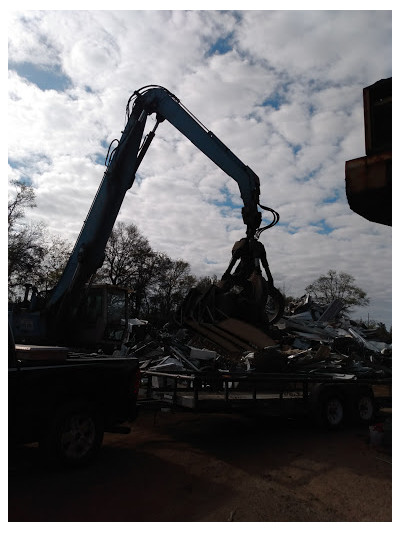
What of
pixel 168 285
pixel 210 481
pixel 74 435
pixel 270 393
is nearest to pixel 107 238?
pixel 270 393

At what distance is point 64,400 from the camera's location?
5.19 meters

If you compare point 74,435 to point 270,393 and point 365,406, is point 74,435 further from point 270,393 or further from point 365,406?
point 365,406

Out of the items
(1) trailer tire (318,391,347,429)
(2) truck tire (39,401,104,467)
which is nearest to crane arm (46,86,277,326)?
(1) trailer tire (318,391,347,429)

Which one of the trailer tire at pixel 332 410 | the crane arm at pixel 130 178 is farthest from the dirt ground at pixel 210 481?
the crane arm at pixel 130 178

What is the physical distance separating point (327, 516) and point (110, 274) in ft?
135

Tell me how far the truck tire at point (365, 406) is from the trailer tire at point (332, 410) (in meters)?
0.48

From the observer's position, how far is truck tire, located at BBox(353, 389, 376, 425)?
8.73 metres

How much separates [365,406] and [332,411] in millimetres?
1217

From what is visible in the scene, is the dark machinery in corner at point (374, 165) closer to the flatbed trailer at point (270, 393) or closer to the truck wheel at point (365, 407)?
the flatbed trailer at point (270, 393)

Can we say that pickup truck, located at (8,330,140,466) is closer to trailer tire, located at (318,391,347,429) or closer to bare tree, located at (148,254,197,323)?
trailer tire, located at (318,391,347,429)

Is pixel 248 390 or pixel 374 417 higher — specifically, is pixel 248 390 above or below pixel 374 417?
above

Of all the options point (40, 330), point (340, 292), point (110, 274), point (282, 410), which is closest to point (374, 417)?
point (282, 410)

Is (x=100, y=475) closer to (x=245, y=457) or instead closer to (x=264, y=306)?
(x=245, y=457)

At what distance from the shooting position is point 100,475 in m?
4.95
